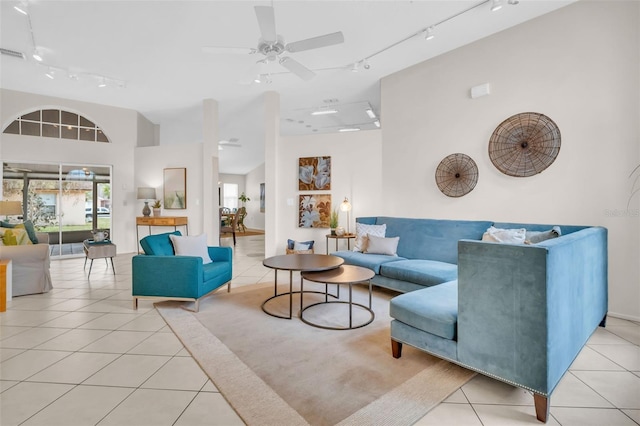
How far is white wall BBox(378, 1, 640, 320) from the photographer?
10.5 feet

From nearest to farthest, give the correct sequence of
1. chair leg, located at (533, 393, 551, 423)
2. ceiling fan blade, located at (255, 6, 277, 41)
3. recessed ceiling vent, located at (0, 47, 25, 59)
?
chair leg, located at (533, 393, 551, 423)
ceiling fan blade, located at (255, 6, 277, 41)
recessed ceiling vent, located at (0, 47, 25, 59)

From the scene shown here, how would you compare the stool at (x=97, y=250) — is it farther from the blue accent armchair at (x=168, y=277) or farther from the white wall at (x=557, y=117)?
the white wall at (x=557, y=117)

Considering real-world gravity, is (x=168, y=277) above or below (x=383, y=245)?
below

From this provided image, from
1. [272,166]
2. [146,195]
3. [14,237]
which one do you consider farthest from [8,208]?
[272,166]

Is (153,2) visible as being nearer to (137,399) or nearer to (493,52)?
(137,399)

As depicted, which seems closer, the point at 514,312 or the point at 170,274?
the point at 514,312

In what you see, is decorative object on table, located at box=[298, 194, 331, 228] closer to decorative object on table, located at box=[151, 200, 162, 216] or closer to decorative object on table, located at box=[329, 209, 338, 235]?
decorative object on table, located at box=[329, 209, 338, 235]

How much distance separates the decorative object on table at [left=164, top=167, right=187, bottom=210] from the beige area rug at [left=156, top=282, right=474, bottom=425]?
14.8 feet

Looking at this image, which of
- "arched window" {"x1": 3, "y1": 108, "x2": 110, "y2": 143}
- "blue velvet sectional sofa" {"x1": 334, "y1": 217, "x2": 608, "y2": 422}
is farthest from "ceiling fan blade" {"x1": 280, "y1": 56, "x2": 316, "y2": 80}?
"arched window" {"x1": 3, "y1": 108, "x2": 110, "y2": 143}

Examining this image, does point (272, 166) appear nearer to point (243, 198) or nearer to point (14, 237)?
point (14, 237)

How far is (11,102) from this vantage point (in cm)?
614

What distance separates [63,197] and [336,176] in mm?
5901

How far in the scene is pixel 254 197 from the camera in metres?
13.6

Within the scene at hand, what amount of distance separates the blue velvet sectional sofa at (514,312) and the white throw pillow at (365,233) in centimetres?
208
